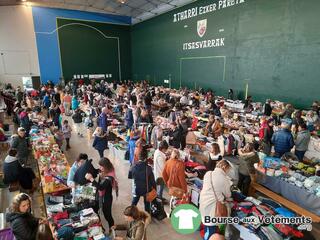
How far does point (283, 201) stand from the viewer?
4.68 meters

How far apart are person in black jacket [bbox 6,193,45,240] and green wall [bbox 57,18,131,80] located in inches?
795

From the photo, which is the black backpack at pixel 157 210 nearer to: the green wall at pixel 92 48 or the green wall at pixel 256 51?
the green wall at pixel 256 51

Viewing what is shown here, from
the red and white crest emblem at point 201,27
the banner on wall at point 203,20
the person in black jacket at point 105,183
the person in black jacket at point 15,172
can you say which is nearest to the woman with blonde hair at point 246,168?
the person in black jacket at point 105,183

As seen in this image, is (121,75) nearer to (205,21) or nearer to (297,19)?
(205,21)

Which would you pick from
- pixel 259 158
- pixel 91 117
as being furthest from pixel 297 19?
pixel 91 117

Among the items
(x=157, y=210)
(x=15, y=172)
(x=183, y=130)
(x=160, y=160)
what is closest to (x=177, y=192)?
(x=157, y=210)

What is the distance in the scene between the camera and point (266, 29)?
11.9 meters

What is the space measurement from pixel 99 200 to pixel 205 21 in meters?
14.3

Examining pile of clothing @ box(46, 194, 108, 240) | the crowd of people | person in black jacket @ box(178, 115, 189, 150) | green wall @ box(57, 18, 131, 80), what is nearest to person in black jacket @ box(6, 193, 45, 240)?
the crowd of people

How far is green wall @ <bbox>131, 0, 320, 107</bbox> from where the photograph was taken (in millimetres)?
10414

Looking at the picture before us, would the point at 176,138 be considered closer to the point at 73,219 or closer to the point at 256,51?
the point at 73,219

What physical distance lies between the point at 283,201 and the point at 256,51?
9.74m

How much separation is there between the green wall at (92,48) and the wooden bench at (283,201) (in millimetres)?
20142

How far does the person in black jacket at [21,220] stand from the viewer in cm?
296
